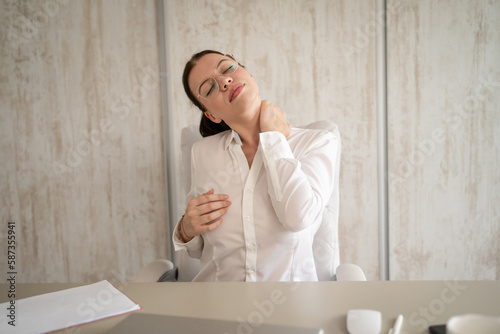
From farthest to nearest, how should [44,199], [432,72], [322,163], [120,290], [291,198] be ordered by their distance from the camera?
[44,199] < [432,72] < [322,163] < [291,198] < [120,290]

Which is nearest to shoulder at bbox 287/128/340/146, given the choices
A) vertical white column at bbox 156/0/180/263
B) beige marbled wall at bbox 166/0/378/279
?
beige marbled wall at bbox 166/0/378/279

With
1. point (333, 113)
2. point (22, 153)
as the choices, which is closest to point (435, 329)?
point (333, 113)

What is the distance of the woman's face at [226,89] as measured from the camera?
1441 mm

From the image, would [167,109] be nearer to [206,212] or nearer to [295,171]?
[206,212]

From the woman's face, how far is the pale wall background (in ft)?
2.23

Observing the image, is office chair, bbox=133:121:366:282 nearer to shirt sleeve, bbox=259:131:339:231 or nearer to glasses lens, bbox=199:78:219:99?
shirt sleeve, bbox=259:131:339:231

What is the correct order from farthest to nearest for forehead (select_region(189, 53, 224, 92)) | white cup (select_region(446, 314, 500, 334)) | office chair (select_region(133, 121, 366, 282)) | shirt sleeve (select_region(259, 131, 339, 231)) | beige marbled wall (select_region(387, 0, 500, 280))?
1. beige marbled wall (select_region(387, 0, 500, 280))
2. forehead (select_region(189, 53, 224, 92))
3. office chair (select_region(133, 121, 366, 282))
4. shirt sleeve (select_region(259, 131, 339, 231))
5. white cup (select_region(446, 314, 500, 334))

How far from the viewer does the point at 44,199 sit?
2293mm

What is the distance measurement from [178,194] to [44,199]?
2.59ft

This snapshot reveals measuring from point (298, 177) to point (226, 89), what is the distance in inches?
17.1

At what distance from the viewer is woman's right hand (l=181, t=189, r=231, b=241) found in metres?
1.34

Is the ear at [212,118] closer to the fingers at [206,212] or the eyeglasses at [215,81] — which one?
the eyeglasses at [215,81]

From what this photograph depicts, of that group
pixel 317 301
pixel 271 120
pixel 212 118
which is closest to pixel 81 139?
pixel 212 118

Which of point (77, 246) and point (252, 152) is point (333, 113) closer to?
point (252, 152)
